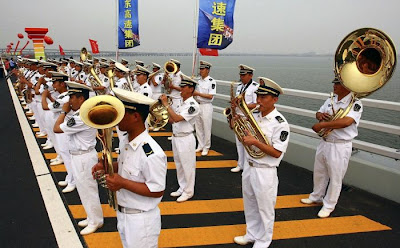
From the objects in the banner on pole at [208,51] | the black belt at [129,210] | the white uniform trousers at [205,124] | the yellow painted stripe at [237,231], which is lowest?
the yellow painted stripe at [237,231]

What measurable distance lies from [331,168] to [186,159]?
2435mm

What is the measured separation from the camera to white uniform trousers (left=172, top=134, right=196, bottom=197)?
502 cm

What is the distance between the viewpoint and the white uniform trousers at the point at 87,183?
3996mm

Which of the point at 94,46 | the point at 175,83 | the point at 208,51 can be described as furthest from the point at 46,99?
the point at 94,46

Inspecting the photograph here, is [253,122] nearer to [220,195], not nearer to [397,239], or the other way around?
[220,195]

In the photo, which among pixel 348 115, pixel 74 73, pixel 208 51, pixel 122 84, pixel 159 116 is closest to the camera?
pixel 159 116

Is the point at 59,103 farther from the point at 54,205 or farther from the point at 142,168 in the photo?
the point at 142,168

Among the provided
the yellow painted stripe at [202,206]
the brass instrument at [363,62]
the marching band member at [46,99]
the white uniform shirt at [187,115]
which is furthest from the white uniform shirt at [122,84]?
the brass instrument at [363,62]

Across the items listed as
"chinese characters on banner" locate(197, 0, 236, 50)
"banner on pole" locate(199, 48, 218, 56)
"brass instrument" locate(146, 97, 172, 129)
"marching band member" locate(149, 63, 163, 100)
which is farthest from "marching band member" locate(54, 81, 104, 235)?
→ "marching band member" locate(149, 63, 163, 100)

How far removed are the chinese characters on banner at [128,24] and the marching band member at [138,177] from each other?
12303 millimetres

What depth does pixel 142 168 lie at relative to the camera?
249cm

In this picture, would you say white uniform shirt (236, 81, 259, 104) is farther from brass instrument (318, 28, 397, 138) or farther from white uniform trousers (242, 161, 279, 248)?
white uniform trousers (242, 161, 279, 248)

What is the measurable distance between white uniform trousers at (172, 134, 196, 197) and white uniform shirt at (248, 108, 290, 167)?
1719mm

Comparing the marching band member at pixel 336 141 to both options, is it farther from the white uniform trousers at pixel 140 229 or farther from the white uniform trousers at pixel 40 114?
the white uniform trousers at pixel 40 114
